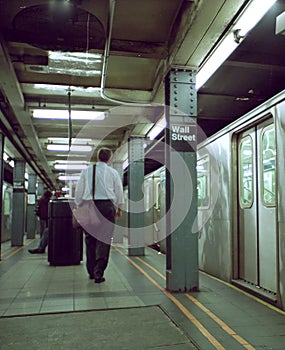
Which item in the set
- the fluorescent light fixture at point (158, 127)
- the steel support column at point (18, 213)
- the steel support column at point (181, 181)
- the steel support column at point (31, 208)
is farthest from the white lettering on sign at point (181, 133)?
the steel support column at point (31, 208)

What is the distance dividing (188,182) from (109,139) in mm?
6108

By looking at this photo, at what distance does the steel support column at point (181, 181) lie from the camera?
446 centimetres

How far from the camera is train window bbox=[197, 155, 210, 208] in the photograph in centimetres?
586

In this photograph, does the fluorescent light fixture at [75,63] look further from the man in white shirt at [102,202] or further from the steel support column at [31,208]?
the steel support column at [31,208]

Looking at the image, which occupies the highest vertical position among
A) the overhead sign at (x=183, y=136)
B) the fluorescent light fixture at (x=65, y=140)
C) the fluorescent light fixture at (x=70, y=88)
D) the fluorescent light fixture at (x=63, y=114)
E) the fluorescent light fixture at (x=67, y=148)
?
the fluorescent light fixture at (x=70, y=88)

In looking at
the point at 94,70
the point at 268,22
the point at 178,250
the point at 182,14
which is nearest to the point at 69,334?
the point at 178,250

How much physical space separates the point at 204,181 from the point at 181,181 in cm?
167

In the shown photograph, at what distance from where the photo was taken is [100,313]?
11.5 feet

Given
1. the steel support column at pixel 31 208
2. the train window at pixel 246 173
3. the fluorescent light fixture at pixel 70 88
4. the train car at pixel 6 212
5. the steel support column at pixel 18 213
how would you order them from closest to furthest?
the train window at pixel 246 173, the fluorescent light fixture at pixel 70 88, the steel support column at pixel 18 213, the train car at pixel 6 212, the steel support column at pixel 31 208

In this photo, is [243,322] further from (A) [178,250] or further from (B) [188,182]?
(B) [188,182]

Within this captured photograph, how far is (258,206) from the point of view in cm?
439

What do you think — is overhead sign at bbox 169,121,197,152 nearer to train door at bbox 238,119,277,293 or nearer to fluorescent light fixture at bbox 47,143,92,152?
train door at bbox 238,119,277,293

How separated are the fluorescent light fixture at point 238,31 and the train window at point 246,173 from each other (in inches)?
42.6

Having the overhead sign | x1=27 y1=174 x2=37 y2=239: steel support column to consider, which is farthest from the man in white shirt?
x1=27 y1=174 x2=37 y2=239: steel support column
